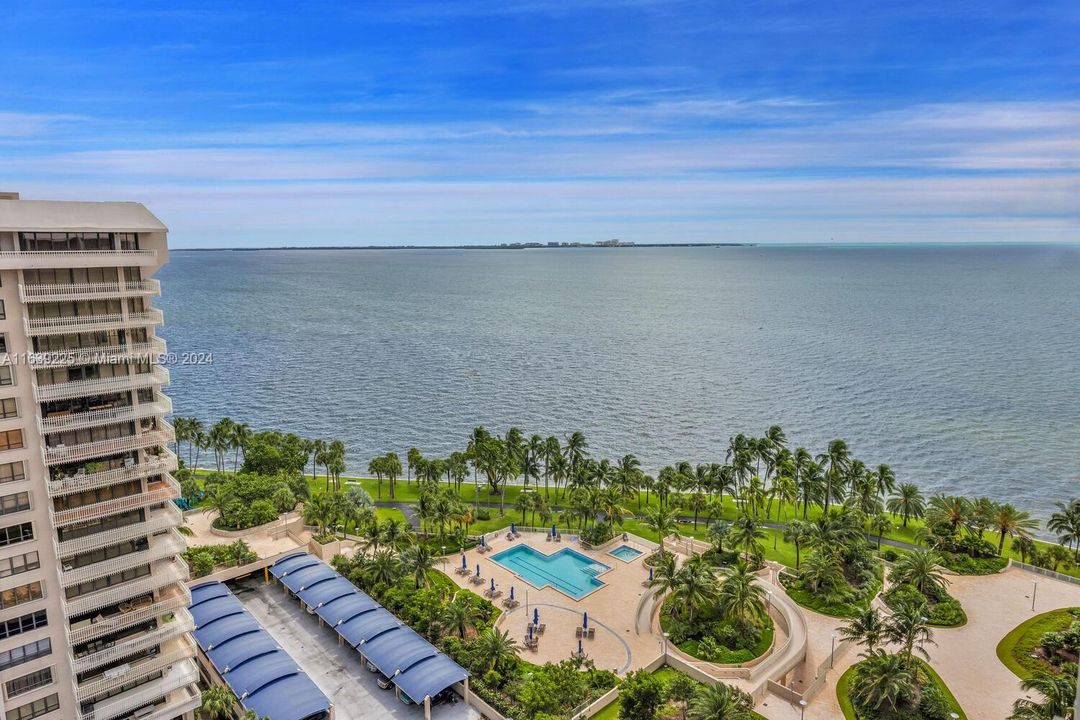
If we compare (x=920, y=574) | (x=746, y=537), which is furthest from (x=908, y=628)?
(x=746, y=537)

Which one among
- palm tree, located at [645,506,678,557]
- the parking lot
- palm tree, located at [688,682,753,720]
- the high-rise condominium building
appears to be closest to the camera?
the high-rise condominium building

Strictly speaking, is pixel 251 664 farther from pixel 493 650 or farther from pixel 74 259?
pixel 74 259

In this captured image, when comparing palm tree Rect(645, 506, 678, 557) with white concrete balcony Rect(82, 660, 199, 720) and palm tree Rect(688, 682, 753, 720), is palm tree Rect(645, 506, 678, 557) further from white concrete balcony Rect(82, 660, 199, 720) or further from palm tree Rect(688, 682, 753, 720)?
white concrete balcony Rect(82, 660, 199, 720)

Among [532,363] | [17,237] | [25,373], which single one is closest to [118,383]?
[25,373]

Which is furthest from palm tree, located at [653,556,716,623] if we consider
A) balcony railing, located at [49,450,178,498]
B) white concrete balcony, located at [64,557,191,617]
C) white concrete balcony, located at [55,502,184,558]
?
balcony railing, located at [49,450,178,498]

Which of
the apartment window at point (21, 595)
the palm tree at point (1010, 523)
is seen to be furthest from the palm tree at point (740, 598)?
the apartment window at point (21, 595)

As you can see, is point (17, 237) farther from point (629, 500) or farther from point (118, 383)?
point (629, 500)

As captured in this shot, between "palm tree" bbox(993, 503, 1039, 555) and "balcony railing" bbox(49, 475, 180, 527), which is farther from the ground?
"balcony railing" bbox(49, 475, 180, 527)
